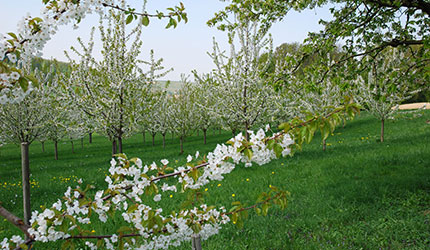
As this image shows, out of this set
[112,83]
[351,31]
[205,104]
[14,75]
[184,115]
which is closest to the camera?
[14,75]

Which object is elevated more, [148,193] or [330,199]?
[148,193]

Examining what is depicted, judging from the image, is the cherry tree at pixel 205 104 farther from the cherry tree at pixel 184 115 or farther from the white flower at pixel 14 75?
the white flower at pixel 14 75

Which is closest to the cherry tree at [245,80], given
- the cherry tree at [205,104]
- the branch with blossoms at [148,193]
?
the cherry tree at [205,104]

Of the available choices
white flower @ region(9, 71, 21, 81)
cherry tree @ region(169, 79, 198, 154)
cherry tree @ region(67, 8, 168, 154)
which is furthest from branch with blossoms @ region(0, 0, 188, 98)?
cherry tree @ region(169, 79, 198, 154)

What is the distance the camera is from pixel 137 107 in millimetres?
8227

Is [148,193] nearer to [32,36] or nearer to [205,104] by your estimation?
[32,36]

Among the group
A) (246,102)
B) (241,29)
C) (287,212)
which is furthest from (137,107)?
(287,212)

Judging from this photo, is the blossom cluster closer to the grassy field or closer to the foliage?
the grassy field

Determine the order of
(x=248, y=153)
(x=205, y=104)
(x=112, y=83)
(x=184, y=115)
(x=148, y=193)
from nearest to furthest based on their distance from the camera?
(x=248, y=153), (x=148, y=193), (x=112, y=83), (x=184, y=115), (x=205, y=104)

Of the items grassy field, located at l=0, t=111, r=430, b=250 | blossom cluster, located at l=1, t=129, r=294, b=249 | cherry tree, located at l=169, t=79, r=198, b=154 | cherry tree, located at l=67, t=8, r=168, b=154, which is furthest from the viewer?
cherry tree, located at l=169, t=79, r=198, b=154

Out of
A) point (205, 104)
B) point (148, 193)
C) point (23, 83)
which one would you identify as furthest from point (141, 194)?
point (205, 104)

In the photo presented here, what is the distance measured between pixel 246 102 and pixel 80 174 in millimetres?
6936

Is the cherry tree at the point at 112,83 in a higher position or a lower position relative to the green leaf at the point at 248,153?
higher

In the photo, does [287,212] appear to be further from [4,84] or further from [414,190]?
[4,84]
